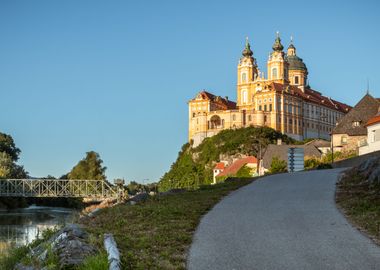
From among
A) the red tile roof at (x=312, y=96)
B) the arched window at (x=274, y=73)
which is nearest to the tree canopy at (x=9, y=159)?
the red tile roof at (x=312, y=96)

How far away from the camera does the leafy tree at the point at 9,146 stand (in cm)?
10585

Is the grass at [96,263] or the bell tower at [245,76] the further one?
the bell tower at [245,76]

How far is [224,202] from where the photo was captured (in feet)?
75.4

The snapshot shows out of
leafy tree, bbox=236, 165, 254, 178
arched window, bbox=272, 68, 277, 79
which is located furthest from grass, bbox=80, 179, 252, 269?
arched window, bbox=272, 68, 277, 79

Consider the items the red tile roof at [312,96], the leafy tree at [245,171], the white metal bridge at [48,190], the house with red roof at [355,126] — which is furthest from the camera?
the red tile roof at [312,96]

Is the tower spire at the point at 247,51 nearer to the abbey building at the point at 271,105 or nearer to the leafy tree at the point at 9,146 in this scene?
the abbey building at the point at 271,105

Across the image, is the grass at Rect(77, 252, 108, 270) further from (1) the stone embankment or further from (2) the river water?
(2) the river water

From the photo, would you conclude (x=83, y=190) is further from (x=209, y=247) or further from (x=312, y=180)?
(x=209, y=247)

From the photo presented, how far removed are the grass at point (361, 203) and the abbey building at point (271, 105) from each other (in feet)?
369

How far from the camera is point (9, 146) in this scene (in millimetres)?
107562

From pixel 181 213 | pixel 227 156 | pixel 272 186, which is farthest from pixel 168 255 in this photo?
pixel 227 156

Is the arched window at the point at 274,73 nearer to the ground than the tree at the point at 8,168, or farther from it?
farther from it

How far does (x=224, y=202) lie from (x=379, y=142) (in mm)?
31352

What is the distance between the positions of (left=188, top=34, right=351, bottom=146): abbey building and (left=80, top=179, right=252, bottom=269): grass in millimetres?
119894
